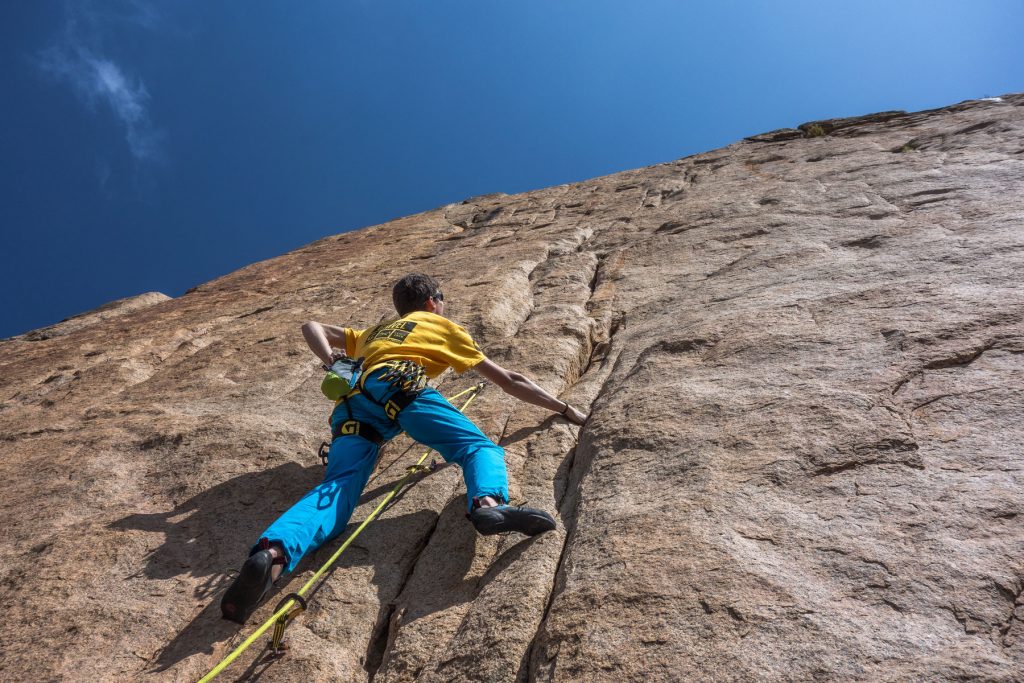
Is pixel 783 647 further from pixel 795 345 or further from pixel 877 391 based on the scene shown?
pixel 795 345

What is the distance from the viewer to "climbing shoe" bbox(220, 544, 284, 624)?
2.66 meters

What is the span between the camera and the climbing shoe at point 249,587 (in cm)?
266

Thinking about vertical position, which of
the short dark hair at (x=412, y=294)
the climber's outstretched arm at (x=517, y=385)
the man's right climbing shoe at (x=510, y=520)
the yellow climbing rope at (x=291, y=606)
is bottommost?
the yellow climbing rope at (x=291, y=606)

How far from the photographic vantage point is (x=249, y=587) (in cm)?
266

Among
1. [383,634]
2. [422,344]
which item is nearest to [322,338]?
→ [422,344]

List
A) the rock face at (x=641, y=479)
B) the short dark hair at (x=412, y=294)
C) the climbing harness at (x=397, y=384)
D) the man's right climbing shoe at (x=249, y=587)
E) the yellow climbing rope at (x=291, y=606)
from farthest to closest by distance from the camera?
the short dark hair at (x=412, y=294) → the climbing harness at (x=397, y=384) → the man's right climbing shoe at (x=249, y=587) → the yellow climbing rope at (x=291, y=606) → the rock face at (x=641, y=479)

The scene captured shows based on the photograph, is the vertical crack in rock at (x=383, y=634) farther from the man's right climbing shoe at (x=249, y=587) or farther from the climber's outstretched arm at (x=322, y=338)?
the climber's outstretched arm at (x=322, y=338)

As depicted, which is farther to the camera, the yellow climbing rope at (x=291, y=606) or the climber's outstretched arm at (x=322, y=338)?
the climber's outstretched arm at (x=322, y=338)

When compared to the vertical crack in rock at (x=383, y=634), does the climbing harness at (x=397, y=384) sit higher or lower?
higher

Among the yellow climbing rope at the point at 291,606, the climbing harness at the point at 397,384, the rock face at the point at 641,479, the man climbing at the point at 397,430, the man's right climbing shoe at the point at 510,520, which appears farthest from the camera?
the climbing harness at the point at 397,384

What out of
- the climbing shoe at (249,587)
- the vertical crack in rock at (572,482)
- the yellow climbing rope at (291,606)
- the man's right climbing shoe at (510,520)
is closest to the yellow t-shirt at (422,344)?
the yellow climbing rope at (291,606)

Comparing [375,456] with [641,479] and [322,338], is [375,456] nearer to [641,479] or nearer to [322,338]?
[322,338]

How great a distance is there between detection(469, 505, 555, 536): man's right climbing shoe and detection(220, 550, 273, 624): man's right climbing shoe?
2.86 ft

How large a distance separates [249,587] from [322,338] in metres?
1.86
